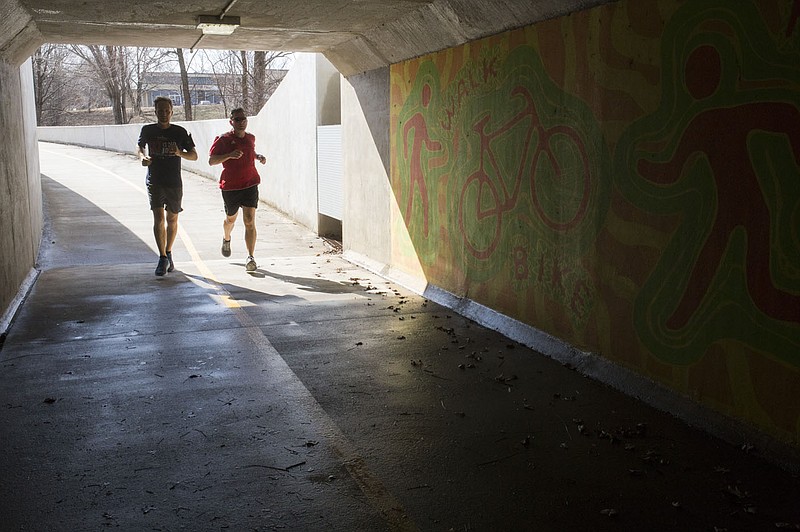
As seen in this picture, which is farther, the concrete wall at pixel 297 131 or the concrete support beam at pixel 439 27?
the concrete wall at pixel 297 131

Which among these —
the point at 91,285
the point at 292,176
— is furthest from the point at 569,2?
the point at 292,176

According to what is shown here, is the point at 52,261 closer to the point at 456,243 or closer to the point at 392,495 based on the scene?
the point at 456,243

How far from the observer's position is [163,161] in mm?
9961

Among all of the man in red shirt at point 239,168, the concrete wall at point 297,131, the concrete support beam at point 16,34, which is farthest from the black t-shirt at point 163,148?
the concrete wall at point 297,131

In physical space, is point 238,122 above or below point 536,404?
above

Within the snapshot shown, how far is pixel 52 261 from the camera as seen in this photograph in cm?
1120

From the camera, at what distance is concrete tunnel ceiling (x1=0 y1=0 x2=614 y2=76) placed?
705 centimetres

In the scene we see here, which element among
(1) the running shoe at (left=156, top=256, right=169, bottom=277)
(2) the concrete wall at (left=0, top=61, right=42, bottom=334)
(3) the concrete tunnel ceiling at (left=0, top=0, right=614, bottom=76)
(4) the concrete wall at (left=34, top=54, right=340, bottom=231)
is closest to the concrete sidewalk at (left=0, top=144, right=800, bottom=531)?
(2) the concrete wall at (left=0, top=61, right=42, bottom=334)

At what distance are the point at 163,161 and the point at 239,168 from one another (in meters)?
1.01

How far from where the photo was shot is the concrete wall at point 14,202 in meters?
7.68

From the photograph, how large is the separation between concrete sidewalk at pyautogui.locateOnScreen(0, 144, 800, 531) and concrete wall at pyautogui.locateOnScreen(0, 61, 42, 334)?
356 mm

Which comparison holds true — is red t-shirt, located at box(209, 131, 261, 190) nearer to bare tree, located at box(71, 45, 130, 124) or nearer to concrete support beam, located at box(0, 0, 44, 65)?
concrete support beam, located at box(0, 0, 44, 65)

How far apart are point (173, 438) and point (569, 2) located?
168 inches

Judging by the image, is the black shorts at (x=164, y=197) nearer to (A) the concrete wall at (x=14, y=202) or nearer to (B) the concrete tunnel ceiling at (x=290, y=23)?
(A) the concrete wall at (x=14, y=202)
